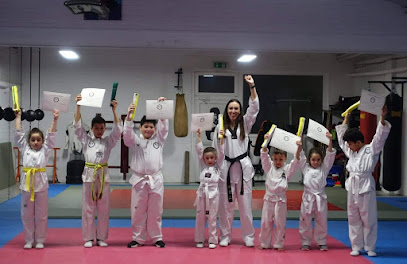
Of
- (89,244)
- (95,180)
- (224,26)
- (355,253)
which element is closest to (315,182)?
(355,253)

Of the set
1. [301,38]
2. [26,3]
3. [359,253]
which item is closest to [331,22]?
[301,38]

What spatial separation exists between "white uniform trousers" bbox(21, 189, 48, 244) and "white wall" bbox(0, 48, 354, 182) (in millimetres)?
6743

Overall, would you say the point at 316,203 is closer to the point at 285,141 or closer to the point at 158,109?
the point at 285,141

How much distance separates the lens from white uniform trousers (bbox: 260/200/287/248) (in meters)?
5.26

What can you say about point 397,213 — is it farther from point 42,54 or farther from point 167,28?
point 42,54

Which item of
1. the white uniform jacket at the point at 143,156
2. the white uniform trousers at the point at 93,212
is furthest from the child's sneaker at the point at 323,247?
the white uniform trousers at the point at 93,212

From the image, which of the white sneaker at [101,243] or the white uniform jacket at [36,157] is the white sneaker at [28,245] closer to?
the white uniform jacket at [36,157]

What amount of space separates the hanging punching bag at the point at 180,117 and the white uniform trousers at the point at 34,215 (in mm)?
6345

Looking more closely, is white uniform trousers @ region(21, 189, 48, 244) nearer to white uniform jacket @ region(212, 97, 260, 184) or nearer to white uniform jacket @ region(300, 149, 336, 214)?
white uniform jacket @ region(212, 97, 260, 184)

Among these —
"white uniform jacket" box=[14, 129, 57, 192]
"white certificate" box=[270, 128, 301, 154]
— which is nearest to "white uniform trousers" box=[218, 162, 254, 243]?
"white certificate" box=[270, 128, 301, 154]

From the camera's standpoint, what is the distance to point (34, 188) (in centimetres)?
523

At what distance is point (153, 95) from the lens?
12109mm

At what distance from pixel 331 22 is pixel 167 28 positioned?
2.38 meters

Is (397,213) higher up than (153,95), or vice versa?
(153,95)
